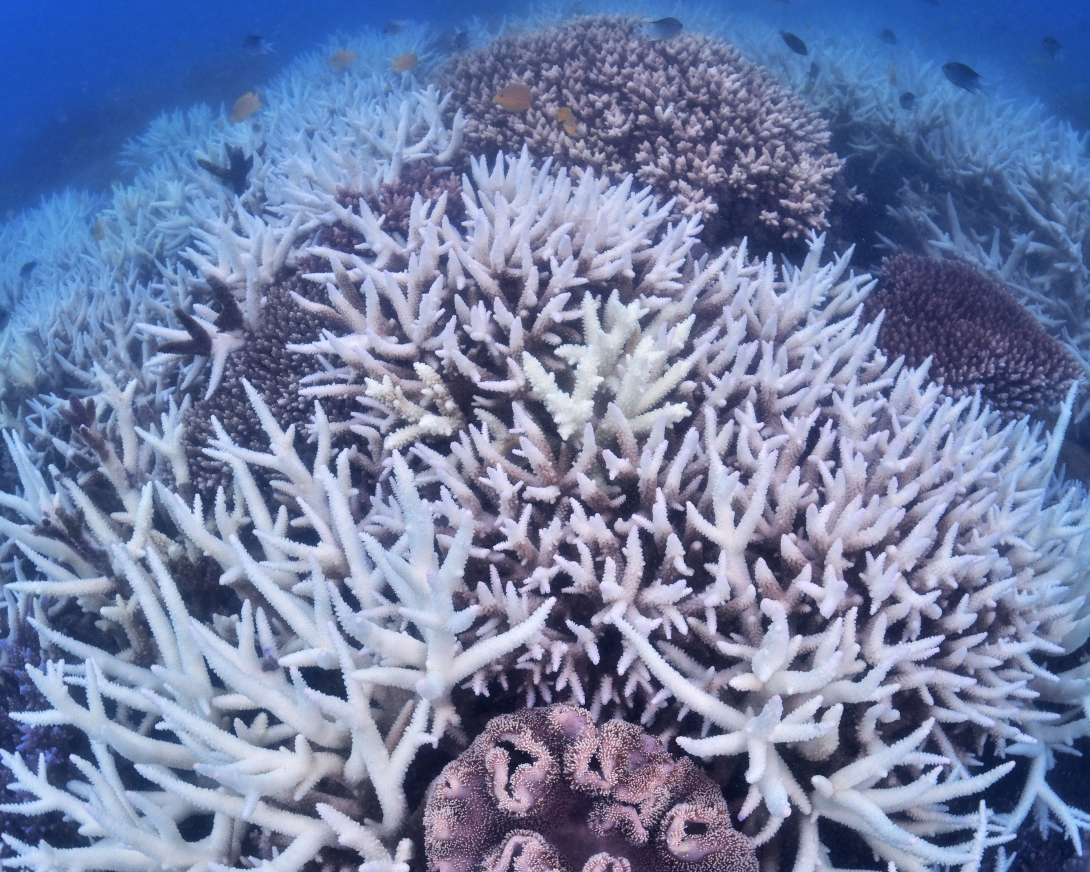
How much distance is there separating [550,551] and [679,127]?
4.10 meters

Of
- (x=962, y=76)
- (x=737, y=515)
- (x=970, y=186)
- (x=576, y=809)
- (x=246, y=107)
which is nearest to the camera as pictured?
(x=576, y=809)

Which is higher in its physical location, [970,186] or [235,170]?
[235,170]

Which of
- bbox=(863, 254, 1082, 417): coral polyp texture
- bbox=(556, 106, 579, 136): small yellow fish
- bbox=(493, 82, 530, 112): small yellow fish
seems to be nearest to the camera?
bbox=(863, 254, 1082, 417): coral polyp texture

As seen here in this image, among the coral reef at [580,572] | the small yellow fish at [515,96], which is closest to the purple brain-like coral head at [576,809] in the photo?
the coral reef at [580,572]

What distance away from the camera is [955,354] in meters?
4.45

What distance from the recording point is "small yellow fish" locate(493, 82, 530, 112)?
18.0ft

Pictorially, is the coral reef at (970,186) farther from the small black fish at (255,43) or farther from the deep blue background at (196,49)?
the deep blue background at (196,49)

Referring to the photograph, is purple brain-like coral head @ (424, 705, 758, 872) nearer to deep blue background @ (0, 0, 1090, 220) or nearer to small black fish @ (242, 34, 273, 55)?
small black fish @ (242, 34, 273, 55)

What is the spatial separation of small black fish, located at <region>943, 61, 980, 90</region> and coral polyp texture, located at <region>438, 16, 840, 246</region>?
325 centimetres

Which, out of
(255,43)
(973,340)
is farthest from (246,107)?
(973,340)

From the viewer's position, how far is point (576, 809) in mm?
1888

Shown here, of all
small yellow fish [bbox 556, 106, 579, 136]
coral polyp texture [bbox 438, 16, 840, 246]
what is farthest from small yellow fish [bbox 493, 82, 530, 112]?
small yellow fish [bbox 556, 106, 579, 136]

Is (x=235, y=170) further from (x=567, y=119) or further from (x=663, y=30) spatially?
(x=663, y=30)

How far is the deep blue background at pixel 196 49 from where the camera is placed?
2467cm
